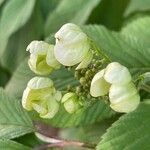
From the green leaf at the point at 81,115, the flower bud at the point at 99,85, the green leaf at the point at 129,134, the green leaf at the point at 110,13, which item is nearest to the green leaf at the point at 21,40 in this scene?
the green leaf at the point at 110,13

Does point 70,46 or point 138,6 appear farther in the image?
point 138,6

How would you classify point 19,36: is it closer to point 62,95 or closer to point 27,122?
point 27,122

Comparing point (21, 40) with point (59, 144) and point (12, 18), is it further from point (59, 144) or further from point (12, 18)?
point (59, 144)

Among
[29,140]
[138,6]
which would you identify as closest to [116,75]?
[29,140]

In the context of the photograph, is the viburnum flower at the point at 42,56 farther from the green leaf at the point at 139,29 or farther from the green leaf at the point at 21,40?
the green leaf at the point at 21,40

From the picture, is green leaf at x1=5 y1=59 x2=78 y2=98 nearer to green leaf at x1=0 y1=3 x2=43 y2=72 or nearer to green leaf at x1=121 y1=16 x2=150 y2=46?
green leaf at x1=121 y1=16 x2=150 y2=46

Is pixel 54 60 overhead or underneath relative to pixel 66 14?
overhead
